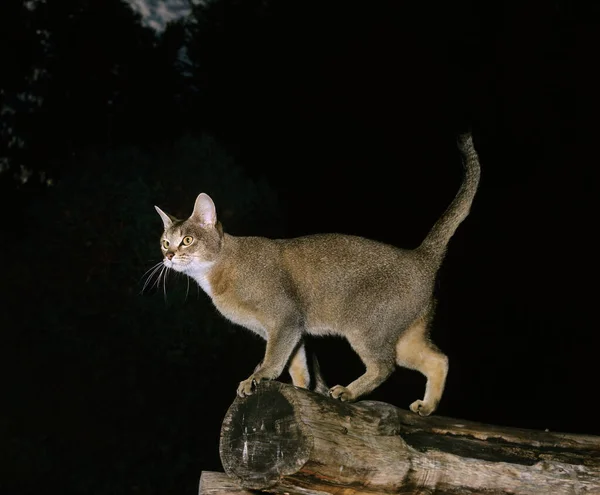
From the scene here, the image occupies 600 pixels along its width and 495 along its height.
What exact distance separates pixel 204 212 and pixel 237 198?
342cm

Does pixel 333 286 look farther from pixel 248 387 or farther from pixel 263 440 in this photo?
pixel 263 440

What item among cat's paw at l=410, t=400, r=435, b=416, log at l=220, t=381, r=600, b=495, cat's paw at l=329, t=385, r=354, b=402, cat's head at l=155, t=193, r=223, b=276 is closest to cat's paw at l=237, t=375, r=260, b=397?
log at l=220, t=381, r=600, b=495

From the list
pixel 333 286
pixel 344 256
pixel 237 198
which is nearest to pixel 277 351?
pixel 333 286

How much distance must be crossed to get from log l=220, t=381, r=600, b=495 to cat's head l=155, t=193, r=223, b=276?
128 centimetres

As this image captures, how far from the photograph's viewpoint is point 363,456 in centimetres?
383

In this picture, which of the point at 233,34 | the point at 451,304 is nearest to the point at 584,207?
the point at 451,304

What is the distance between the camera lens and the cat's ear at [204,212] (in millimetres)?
5207

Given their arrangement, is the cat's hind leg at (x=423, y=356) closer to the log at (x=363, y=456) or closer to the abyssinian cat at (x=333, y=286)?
the abyssinian cat at (x=333, y=286)

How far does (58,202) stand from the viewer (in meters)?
8.54

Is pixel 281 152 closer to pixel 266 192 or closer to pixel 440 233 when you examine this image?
pixel 266 192

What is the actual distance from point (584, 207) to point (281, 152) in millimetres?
3536

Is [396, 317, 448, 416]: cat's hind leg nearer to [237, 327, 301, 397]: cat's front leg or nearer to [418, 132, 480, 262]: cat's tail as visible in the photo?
[418, 132, 480, 262]: cat's tail

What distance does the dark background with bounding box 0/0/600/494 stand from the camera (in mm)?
8195

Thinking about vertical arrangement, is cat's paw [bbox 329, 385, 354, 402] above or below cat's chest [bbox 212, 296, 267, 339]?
below
